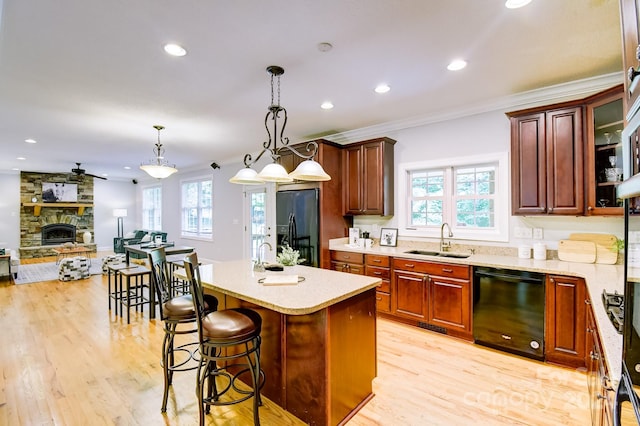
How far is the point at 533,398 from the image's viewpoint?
2318mm

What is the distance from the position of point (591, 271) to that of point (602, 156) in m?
1.07

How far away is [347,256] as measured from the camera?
4.25m

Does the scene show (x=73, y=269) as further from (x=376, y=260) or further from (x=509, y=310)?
(x=509, y=310)

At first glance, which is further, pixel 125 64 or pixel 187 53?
pixel 125 64

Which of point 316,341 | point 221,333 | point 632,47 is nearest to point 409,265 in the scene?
point 316,341

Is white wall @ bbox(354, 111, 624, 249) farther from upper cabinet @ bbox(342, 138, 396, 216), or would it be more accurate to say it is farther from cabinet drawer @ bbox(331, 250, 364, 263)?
cabinet drawer @ bbox(331, 250, 364, 263)

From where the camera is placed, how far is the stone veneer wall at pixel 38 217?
30.1 ft

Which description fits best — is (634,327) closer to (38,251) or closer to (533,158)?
(533,158)

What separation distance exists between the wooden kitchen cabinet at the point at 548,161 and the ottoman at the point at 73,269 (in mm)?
7753

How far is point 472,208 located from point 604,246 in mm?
1300

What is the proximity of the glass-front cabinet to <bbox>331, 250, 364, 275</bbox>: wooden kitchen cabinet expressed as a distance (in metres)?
2.45

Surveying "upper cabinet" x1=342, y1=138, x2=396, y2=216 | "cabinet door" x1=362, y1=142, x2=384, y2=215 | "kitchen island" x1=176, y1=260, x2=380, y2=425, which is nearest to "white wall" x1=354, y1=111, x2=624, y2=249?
"upper cabinet" x1=342, y1=138, x2=396, y2=216

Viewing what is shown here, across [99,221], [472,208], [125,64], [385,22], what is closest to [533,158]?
[472,208]

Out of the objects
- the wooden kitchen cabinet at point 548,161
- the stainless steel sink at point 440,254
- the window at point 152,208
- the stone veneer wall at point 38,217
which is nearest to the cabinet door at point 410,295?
the stainless steel sink at point 440,254
